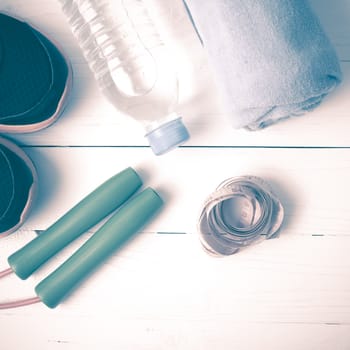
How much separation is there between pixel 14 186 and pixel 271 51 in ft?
1.19

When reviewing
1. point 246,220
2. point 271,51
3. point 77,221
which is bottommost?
point 246,220

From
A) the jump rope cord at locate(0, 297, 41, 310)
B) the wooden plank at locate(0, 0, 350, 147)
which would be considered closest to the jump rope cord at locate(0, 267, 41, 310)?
the jump rope cord at locate(0, 297, 41, 310)

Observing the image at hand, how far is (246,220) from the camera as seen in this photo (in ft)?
1.94

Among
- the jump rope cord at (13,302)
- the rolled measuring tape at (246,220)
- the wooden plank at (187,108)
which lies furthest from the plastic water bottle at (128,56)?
the jump rope cord at (13,302)

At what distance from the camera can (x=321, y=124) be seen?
0.58 metres

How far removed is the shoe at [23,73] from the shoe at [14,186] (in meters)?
0.05

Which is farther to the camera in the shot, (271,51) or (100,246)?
(100,246)

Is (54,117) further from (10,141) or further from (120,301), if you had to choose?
(120,301)

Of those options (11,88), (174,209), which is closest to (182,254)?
(174,209)

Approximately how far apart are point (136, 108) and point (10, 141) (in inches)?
7.2

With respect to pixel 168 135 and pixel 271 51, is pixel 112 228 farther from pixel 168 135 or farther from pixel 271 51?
pixel 271 51

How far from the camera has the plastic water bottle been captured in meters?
0.57

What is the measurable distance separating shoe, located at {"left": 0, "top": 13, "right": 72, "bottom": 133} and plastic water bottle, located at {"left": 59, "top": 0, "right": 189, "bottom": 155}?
0.24 feet

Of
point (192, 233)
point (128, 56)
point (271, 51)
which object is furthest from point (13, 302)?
point (271, 51)
